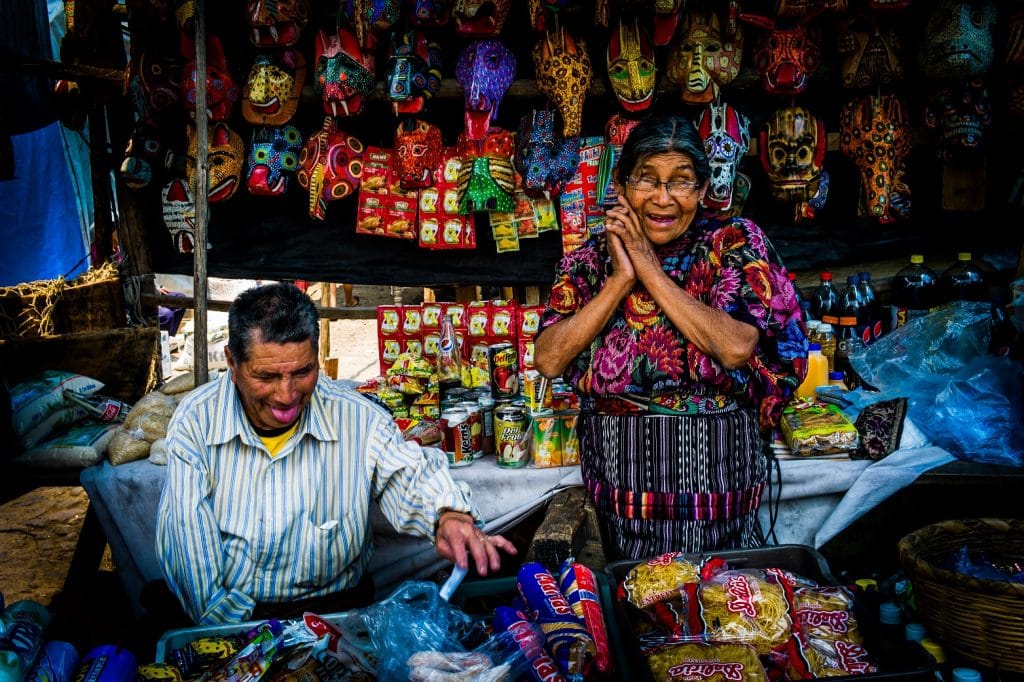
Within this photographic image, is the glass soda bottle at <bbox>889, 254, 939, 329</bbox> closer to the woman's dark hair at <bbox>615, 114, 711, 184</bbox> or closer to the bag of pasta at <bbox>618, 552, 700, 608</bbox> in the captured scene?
the woman's dark hair at <bbox>615, 114, 711, 184</bbox>

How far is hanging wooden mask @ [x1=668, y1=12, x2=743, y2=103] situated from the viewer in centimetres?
327

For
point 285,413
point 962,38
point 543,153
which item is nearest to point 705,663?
point 285,413

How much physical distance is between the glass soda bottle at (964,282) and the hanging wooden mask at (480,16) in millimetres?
2555

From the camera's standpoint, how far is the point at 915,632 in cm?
159

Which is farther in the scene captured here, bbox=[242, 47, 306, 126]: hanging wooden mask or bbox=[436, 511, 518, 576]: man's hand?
bbox=[242, 47, 306, 126]: hanging wooden mask

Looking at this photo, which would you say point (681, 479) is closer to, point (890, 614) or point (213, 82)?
point (890, 614)

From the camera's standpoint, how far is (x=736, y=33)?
329 centimetres

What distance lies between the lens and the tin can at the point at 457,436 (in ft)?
9.18

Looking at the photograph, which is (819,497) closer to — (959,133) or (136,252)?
(959,133)

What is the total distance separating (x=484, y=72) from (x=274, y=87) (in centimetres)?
103

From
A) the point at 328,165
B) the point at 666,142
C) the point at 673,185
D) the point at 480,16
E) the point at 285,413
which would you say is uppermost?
the point at 480,16

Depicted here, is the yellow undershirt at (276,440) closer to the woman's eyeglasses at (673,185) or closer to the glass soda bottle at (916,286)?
the woman's eyeglasses at (673,185)

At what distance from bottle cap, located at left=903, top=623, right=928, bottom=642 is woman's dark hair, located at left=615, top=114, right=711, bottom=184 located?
45.3 inches

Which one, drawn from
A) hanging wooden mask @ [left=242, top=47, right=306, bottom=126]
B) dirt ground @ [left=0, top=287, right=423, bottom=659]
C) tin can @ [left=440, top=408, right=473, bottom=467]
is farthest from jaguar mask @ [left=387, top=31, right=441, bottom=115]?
dirt ground @ [left=0, top=287, right=423, bottom=659]
